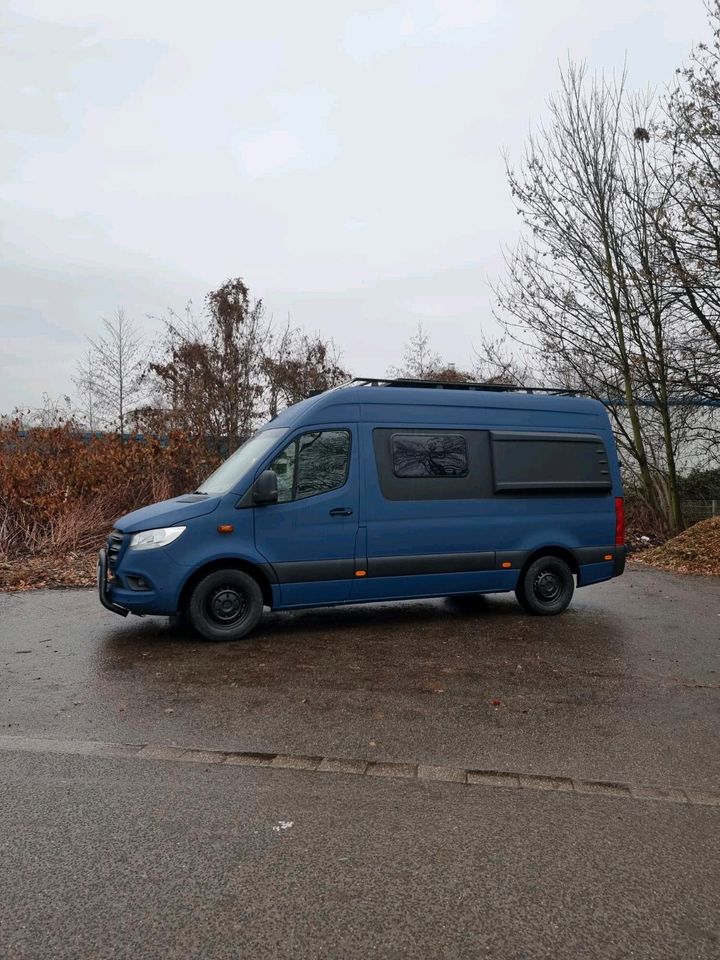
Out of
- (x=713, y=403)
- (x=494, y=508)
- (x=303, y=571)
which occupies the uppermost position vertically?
(x=713, y=403)

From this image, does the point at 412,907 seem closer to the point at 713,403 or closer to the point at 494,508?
the point at 494,508

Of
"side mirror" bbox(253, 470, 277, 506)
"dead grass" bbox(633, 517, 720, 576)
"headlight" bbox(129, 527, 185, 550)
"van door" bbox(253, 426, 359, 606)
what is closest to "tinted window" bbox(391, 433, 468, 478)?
"van door" bbox(253, 426, 359, 606)

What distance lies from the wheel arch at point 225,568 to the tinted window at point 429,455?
65.7 inches

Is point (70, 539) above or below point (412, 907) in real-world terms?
above

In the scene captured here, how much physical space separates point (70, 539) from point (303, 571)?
21.7 ft

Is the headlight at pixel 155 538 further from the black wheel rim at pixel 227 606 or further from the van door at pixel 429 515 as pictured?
the van door at pixel 429 515

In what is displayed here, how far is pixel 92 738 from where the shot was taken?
4.46 metres

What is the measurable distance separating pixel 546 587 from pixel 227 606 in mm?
3522

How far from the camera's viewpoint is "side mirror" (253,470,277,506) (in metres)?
6.73

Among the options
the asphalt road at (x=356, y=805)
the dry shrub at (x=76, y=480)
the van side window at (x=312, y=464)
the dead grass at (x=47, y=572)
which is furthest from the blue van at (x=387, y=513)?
the dry shrub at (x=76, y=480)

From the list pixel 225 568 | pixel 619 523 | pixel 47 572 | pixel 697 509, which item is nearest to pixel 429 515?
pixel 225 568

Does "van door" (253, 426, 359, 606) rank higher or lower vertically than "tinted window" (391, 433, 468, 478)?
lower

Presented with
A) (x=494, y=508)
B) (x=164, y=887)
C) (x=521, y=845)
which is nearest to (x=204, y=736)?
(x=164, y=887)

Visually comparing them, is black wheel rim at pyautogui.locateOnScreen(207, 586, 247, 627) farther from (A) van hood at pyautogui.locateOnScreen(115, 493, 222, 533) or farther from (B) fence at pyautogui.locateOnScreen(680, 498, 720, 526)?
(B) fence at pyautogui.locateOnScreen(680, 498, 720, 526)
